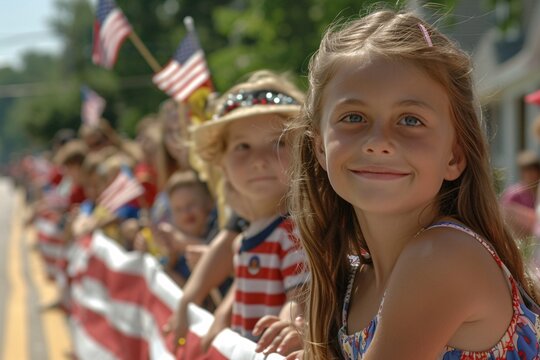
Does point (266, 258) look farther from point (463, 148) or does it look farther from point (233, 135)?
point (463, 148)

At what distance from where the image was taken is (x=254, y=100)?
14.7ft

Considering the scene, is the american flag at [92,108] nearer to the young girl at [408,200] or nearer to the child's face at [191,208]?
the child's face at [191,208]

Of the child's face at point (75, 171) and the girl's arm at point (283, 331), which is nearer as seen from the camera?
the girl's arm at point (283, 331)

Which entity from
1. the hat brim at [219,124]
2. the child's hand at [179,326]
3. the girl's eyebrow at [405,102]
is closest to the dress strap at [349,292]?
the girl's eyebrow at [405,102]

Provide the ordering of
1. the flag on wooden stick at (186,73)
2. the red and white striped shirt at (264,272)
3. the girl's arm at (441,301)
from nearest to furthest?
the girl's arm at (441,301)
the red and white striped shirt at (264,272)
the flag on wooden stick at (186,73)

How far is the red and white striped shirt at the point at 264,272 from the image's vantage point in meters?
4.13

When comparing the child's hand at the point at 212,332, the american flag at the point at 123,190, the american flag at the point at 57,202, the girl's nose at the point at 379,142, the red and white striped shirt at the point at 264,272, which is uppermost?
the girl's nose at the point at 379,142

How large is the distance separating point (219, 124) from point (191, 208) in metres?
1.90

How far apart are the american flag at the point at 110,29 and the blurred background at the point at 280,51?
1.37 m

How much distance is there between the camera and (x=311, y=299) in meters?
2.97

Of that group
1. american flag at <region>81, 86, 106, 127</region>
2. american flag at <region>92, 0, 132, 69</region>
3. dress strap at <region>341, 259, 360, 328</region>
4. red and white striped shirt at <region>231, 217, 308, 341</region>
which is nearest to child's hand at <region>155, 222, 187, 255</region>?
red and white striped shirt at <region>231, 217, 308, 341</region>

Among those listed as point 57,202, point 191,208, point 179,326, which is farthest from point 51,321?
point 179,326

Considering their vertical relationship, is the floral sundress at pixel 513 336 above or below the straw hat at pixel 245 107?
above

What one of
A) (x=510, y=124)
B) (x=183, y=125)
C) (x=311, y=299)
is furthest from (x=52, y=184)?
(x=311, y=299)
